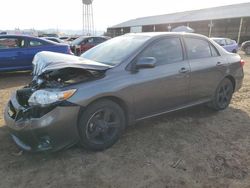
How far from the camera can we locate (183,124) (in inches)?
189

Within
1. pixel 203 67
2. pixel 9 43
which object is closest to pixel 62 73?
pixel 203 67

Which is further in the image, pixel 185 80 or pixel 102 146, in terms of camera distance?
pixel 185 80

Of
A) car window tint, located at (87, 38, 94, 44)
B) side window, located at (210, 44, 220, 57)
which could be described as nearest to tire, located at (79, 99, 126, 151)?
side window, located at (210, 44, 220, 57)

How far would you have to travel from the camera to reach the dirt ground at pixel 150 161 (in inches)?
122

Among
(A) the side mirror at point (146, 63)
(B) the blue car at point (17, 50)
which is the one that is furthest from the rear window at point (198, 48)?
(B) the blue car at point (17, 50)

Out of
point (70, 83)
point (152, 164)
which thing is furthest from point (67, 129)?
point (152, 164)

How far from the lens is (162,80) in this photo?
426 centimetres

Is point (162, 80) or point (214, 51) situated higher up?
point (214, 51)

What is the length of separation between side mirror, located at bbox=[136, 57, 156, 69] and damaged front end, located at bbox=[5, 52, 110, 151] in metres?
0.59

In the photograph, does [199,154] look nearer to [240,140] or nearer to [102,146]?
[240,140]

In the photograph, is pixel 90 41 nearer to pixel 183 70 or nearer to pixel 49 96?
pixel 183 70

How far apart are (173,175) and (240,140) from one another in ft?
5.10

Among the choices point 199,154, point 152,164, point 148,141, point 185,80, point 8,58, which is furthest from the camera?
point 8,58

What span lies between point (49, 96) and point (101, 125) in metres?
0.81
